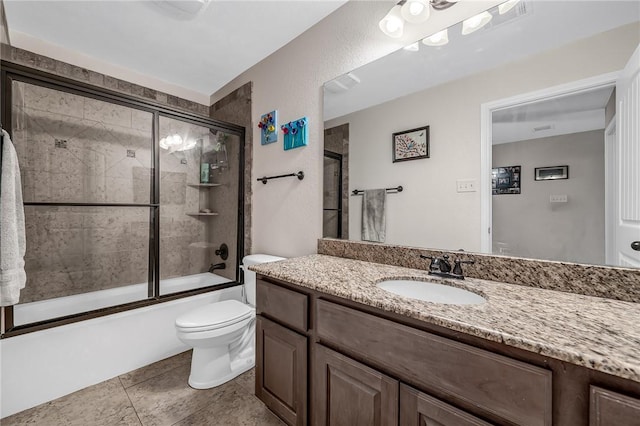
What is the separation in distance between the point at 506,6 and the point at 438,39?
273mm

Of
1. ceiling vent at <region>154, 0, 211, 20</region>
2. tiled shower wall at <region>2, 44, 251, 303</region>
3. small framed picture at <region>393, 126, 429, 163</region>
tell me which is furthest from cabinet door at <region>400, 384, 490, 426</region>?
ceiling vent at <region>154, 0, 211, 20</region>

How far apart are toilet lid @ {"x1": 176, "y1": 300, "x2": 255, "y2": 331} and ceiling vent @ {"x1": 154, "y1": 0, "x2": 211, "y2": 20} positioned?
6.32 ft

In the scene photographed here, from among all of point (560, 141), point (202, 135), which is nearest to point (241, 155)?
point (202, 135)

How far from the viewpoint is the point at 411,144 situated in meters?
1.35

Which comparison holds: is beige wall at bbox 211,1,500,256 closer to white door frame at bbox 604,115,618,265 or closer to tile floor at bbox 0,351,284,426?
white door frame at bbox 604,115,618,265

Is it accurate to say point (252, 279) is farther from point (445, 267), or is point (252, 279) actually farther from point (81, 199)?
point (81, 199)

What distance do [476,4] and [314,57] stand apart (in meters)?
1.01

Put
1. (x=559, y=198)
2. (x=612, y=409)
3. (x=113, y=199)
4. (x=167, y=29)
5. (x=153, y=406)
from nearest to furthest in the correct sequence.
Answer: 1. (x=612, y=409)
2. (x=559, y=198)
3. (x=153, y=406)
4. (x=167, y=29)
5. (x=113, y=199)

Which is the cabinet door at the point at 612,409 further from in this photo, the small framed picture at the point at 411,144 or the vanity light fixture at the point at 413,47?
the vanity light fixture at the point at 413,47

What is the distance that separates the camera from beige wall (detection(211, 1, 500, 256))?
4.92 feet

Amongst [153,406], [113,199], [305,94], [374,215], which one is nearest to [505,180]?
[374,215]

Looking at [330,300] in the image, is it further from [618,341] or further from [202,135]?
[202,135]

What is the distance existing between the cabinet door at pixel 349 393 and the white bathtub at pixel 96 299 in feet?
5.80

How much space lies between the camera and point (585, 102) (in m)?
0.91
